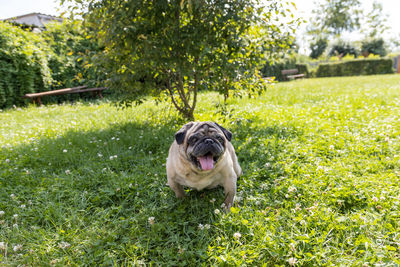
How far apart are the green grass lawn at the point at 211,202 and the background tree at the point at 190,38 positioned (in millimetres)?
1190

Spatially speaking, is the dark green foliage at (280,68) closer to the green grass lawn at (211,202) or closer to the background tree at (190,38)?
the background tree at (190,38)

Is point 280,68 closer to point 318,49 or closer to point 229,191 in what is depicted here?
point 229,191

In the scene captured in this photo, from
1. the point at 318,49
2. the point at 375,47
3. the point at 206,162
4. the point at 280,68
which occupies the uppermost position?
the point at 318,49

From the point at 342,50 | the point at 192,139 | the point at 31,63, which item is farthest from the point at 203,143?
the point at 342,50

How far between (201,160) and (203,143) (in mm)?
196

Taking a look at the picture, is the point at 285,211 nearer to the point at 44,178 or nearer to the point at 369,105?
the point at 44,178

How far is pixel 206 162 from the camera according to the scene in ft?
7.78

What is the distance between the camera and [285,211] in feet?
7.97

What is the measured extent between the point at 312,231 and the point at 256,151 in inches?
73.2

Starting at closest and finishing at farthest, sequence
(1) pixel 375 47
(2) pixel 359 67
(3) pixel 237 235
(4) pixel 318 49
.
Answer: (3) pixel 237 235 < (2) pixel 359 67 < (1) pixel 375 47 < (4) pixel 318 49

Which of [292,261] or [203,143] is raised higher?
[203,143]

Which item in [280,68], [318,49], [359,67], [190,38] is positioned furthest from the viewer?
[318,49]

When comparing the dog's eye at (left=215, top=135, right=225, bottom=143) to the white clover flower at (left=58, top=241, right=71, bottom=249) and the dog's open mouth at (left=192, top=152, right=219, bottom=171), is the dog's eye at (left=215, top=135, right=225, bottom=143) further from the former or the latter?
the white clover flower at (left=58, top=241, right=71, bottom=249)

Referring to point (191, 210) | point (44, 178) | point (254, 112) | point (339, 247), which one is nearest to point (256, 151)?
point (191, 210)
